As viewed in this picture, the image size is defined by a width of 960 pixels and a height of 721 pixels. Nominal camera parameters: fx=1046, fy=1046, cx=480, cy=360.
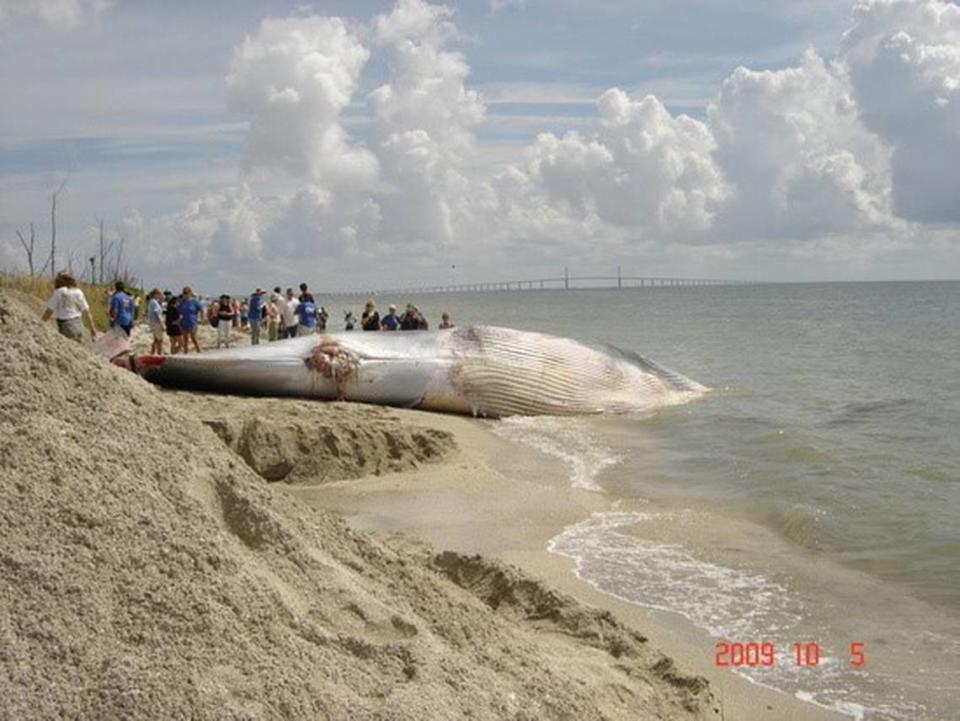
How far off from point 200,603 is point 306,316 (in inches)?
722

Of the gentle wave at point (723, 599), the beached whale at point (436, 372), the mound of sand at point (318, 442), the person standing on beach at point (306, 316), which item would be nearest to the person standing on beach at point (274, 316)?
the person standing on beach at point (306, 316)

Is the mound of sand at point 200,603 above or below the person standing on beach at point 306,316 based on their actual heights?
below

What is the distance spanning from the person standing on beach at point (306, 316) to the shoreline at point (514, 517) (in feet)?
26.7

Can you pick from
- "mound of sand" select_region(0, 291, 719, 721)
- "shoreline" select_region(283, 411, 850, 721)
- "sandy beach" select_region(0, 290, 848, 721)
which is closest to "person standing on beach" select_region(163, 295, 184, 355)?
"shoreline" select_region(283, 411, 850, 721)

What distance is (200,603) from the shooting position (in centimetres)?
397

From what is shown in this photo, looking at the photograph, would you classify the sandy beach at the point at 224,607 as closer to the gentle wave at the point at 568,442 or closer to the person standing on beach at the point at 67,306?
the gentle wave at the point at 568,442

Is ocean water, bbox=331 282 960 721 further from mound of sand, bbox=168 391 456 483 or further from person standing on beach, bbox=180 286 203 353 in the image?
person standing on beach, bbox=180 286 203 353

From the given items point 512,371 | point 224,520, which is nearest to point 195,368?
point 512,371

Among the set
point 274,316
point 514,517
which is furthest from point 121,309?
point 514,517

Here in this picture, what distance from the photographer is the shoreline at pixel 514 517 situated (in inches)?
235

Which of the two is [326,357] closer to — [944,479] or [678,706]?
[944,479]

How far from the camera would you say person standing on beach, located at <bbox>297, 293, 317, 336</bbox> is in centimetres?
2192

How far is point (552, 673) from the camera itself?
184 inches

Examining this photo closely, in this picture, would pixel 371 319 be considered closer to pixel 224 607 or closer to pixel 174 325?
pixel 174 325
